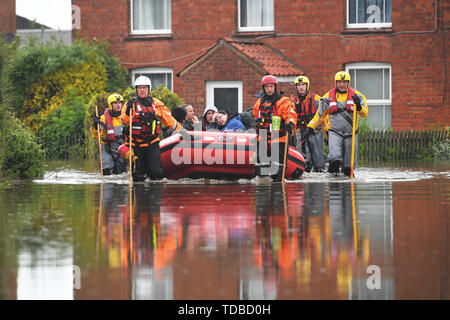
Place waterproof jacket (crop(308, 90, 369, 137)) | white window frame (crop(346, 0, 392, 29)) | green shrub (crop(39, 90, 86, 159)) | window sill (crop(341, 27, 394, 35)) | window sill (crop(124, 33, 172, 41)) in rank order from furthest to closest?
1. window sill (crop(124, 33, 172, 41))
2. white window frame (crop(346, 0, 392, 29))
3. window sill (crop(341, 27, 394, 35))
4. green shrub (crop(39, 90, 86, 159))
5. waterproof jacket (crop(308, 90, 369, 137))

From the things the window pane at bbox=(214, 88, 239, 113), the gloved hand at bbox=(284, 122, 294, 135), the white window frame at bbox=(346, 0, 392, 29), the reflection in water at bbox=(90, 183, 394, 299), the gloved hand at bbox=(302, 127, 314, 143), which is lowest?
the reflection in water at bbox=(90, 183, 394, 299)

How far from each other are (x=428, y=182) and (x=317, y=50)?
13.6 metres

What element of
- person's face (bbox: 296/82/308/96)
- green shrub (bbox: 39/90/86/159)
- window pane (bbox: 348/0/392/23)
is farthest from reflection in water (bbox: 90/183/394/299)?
window pane (bbox: 348/0/392/23)

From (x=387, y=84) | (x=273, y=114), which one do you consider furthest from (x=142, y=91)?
(x=387, y=84)

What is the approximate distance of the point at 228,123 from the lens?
64.8 ft

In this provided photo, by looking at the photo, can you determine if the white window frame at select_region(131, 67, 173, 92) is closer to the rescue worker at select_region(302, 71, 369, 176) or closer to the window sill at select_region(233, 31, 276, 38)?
the window sill at select_region(233, 31, 276, 38)

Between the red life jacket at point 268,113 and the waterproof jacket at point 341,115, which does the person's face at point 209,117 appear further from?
the red life jacket at point 268,113

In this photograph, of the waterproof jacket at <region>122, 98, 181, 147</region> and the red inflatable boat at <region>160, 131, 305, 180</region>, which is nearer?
the waterproof jacket at <region>122, 98, 181, 147</region>

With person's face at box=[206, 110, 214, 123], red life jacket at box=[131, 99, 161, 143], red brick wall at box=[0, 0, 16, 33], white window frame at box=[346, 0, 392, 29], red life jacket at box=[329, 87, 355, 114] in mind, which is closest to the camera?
red life jacket at box=[131, 99, 161, 143]

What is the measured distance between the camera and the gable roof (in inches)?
1125

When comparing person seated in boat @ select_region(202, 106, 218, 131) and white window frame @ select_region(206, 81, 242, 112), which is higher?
white window frame @ select_region(206, 81, 242, 112)

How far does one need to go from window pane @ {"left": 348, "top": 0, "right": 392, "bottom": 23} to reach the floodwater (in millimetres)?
14772
